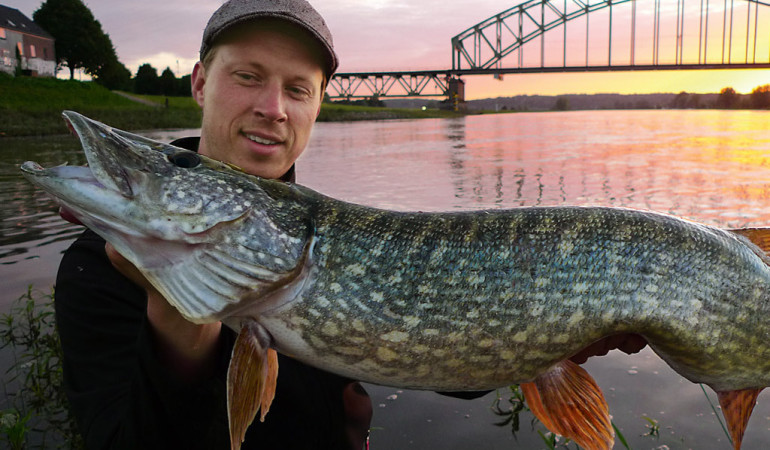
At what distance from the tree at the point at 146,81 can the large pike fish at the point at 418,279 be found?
237ft

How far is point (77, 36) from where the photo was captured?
2293 inches

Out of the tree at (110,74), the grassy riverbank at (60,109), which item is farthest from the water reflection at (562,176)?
the tree at (110,74)

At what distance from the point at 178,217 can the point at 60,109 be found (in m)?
38.4

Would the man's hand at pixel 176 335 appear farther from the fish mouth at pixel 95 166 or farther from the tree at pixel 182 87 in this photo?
the tree at pixel 182 87

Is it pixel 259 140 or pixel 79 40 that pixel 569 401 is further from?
pixel 79 40

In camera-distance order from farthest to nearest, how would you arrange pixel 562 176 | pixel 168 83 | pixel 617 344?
pixel 168 83
pixel 562 176
pixel 617 344

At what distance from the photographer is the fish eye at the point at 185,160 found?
74.2 inches

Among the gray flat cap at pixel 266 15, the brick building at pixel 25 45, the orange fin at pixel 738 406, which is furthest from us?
the brick building at pixel 25 45

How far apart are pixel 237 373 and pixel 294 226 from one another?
1.71 feet

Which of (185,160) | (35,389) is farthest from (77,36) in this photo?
(185,160)

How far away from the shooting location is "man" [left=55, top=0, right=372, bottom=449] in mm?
2006

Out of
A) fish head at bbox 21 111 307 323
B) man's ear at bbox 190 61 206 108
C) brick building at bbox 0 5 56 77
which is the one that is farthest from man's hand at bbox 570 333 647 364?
brick building at bbox 0 5 56 77

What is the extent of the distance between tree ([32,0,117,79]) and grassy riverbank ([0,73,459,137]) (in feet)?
48.3

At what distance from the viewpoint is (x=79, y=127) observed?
5.74 feet
